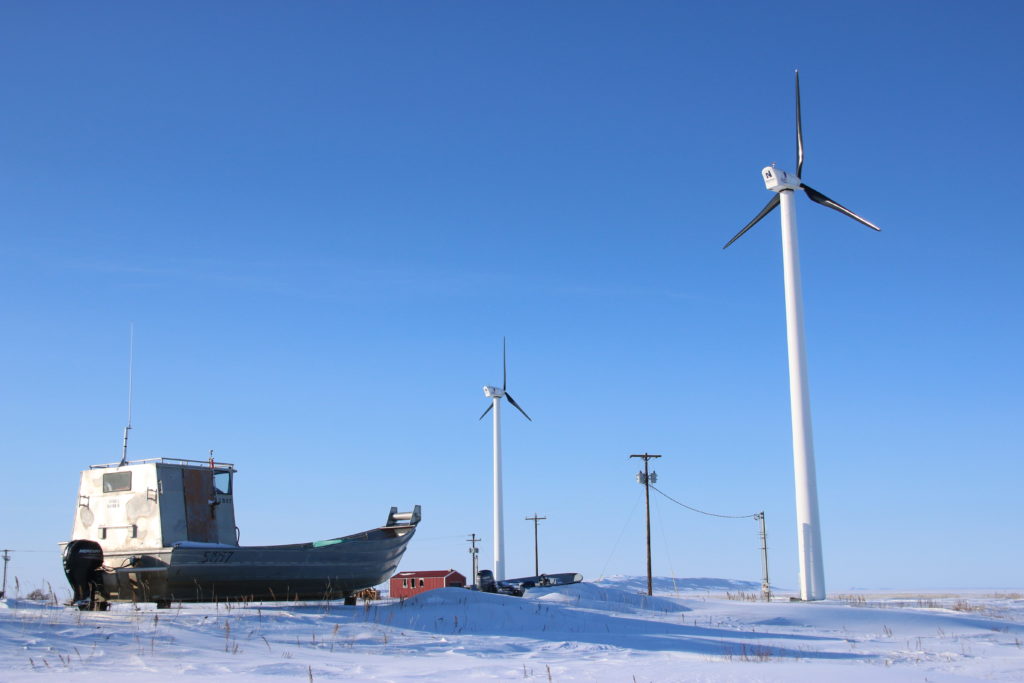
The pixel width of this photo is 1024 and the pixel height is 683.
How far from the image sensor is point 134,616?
21875 millimetres

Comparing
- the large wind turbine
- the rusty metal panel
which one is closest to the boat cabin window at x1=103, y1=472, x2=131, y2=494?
the rusty metal panel

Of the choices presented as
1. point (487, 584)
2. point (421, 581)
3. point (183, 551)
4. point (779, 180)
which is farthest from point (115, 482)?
point (421, 581)

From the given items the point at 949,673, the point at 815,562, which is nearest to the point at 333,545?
the point at 949,673

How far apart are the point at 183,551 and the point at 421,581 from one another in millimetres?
41321

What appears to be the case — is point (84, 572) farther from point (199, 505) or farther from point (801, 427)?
point (801, 427)

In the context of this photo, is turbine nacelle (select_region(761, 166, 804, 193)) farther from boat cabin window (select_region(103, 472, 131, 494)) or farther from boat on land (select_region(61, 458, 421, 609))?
boat cabin window (select_region(103, 472, 131, 494))

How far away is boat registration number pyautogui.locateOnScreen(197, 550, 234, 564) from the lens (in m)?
25.8

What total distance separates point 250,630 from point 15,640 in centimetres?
496

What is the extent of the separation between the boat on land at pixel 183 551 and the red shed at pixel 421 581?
33076 mm

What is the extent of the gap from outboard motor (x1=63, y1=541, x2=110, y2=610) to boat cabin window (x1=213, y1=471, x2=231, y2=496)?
4604 mm

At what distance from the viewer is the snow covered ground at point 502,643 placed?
1388 cm

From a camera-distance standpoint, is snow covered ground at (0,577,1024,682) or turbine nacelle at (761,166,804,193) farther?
turbine nacelle at (761,166,804,193)

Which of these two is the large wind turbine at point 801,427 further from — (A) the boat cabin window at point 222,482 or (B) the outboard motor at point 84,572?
(B) the outboard motor at point 84,572

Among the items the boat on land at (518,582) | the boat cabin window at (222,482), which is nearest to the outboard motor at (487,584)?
the boat on land at (518,582)
